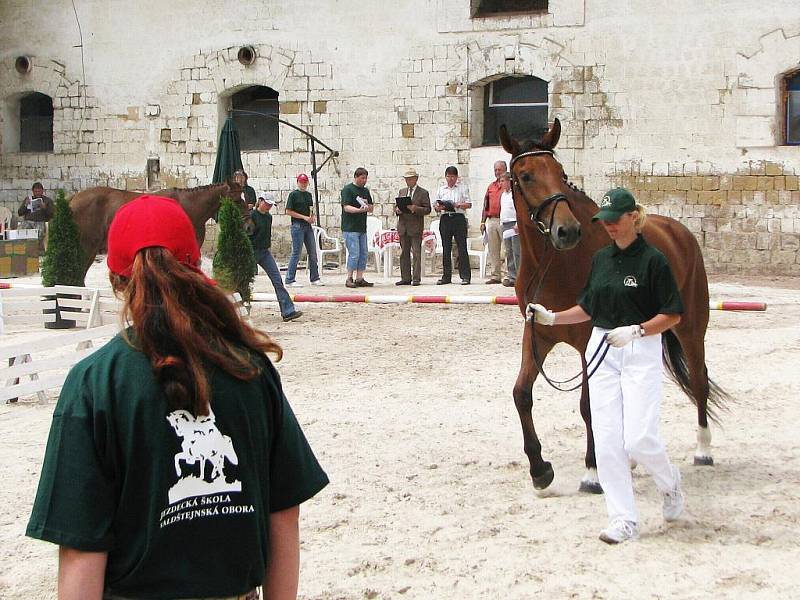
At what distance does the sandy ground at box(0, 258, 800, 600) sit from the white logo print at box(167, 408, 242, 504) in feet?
8.03

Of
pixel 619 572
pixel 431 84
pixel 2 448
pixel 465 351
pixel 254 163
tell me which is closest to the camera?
pixel 619 572

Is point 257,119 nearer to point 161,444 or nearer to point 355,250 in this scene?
point 355,250

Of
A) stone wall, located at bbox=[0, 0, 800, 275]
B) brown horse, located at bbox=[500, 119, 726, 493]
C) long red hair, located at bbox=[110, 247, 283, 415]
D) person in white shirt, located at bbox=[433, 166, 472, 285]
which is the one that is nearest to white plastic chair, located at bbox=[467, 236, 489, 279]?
person in white shirt, located at bbox=[433, 166, 472, 285]

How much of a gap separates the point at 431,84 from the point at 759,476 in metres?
13.7

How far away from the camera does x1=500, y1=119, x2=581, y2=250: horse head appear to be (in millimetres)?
5816

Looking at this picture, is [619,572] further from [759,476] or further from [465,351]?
[465,351]

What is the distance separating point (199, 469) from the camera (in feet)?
7.19

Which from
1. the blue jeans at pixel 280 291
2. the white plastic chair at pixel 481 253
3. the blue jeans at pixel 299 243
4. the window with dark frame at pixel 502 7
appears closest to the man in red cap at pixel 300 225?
the blue jeans at pixel 299 243

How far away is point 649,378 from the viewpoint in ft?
16.5

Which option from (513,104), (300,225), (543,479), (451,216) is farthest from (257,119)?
(543,479)

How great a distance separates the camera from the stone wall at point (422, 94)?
17188 millimetres

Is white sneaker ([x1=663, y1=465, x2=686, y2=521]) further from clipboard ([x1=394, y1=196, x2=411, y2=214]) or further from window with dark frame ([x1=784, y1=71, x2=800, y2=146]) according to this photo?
window with dark frame ([x1=784, y1=71, x2=800, y2=146])

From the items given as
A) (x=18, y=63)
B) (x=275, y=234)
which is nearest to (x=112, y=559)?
(x=275, y=234)

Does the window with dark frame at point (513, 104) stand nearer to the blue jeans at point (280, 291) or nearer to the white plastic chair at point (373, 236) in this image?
the white plastic chair at point (373, 236)
